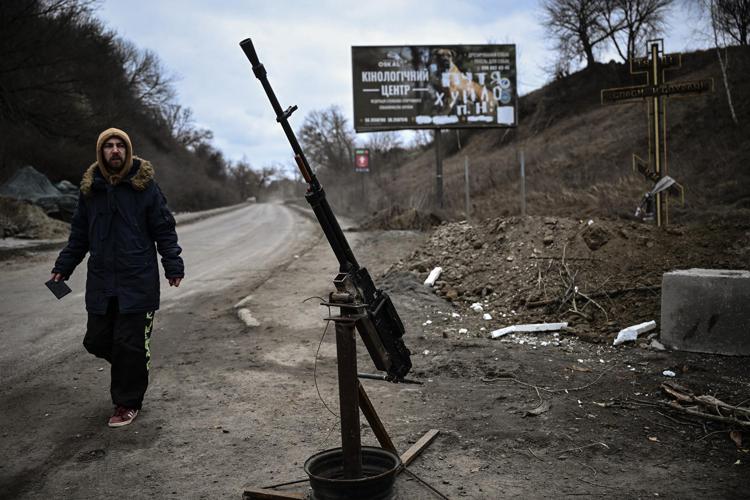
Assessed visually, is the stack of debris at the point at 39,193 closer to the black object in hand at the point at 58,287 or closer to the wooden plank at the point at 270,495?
the black object in hand at the point at 58,287

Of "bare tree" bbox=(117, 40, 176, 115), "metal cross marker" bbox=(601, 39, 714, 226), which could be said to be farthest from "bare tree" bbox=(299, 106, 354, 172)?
"metal cross marker" bbox=(601, 39, 714, 226)

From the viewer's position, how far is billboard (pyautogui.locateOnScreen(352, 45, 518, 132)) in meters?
19.3

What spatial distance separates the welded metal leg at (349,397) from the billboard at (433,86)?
1735 cm

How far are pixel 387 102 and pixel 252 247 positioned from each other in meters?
6.52

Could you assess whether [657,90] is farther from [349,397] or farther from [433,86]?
[433,86]

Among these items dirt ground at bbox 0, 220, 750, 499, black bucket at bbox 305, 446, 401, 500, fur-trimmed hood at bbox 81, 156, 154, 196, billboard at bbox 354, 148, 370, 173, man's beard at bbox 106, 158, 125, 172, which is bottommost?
dirt ground at bbox 0, 220, 750, 499

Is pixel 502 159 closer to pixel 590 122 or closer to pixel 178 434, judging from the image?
pixel 590 122

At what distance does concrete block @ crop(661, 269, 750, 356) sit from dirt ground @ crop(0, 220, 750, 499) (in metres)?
0.15

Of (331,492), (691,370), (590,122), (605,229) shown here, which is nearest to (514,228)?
(605,229)

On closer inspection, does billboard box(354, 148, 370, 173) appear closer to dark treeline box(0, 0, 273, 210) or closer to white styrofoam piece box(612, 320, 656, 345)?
dark treeline box(0, 0, 273, 210)

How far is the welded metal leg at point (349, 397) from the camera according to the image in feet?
8.70

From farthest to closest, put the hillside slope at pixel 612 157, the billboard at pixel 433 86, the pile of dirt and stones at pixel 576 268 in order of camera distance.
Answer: the billboard at pixel 433 86, the hillside slope at pixel 612 157, the pile of dirt and stones at pixel 576 268

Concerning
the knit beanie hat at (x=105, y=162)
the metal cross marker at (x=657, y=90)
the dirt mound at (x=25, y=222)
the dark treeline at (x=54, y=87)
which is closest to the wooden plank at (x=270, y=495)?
the knit beanie hat at (x=105, y=162)

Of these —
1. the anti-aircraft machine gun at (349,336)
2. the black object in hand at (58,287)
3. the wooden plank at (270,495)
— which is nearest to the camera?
the anti-aircraft machine gun at (349,336)
